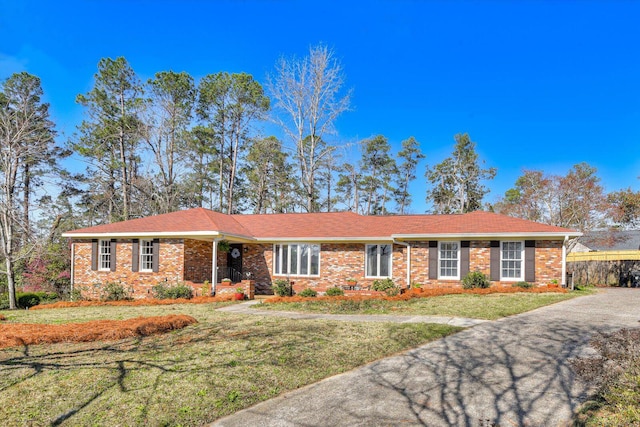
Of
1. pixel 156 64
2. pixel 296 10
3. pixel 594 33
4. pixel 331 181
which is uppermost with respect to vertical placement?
pixel 156 64

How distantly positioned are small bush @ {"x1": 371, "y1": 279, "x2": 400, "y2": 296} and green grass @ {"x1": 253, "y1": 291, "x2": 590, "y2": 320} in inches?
64.6

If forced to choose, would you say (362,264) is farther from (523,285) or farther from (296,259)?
(523,285)

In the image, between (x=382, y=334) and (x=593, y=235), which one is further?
(x=593, y=235)

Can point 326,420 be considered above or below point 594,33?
below

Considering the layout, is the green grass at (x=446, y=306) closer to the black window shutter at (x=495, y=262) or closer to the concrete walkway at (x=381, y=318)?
the concrete walkway at (x=381, y=318)

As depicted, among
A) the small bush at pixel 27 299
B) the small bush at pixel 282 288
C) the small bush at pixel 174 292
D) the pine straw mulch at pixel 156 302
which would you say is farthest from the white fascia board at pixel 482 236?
the small bush at pixel 27 299

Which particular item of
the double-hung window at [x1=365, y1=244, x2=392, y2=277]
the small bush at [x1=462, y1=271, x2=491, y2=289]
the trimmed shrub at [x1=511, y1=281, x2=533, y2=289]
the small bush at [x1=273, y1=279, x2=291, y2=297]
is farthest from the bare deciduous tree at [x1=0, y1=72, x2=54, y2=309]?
the trimmed shrub at [x1=511, y1=281, x2=533, y2=289]

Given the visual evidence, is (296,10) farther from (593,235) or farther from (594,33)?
(593,235)

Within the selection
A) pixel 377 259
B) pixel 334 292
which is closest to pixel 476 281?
pixel 377 259

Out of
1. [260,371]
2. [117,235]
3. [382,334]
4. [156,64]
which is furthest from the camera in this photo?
[156,64]

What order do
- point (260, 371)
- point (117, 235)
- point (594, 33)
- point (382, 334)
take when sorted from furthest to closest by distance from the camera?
1. point (117, 235)
2. point (594, 33)
3. point (382, 334)
4. point (260, 371)

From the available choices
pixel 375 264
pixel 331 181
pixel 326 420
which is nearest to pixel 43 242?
pixel 375 264

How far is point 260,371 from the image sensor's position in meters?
5.49

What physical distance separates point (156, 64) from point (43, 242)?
16.2m
